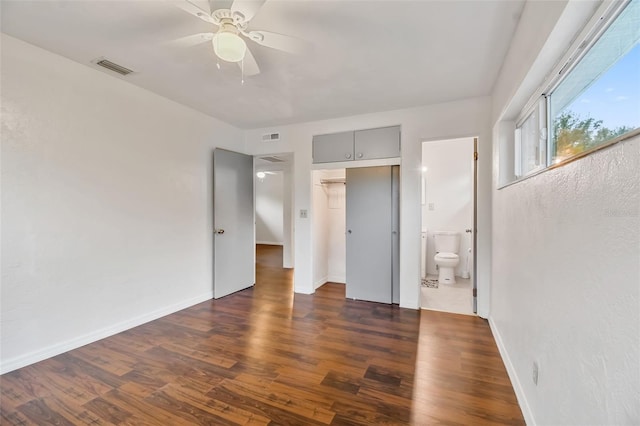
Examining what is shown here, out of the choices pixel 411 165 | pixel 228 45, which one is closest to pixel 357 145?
pixel 411 165

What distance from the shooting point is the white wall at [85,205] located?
2180 mm

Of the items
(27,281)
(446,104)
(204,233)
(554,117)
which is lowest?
(27,281)

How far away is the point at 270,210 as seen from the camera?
990 cm

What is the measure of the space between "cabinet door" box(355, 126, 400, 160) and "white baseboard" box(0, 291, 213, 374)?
3.05 metres

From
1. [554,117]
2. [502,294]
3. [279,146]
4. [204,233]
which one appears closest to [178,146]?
[204,233]

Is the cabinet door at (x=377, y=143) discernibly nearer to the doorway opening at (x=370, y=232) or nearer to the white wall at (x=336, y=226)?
the doorway opening at (x=370, y=232)

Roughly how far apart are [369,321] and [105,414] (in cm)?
238

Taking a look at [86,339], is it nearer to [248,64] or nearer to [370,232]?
[248,64]

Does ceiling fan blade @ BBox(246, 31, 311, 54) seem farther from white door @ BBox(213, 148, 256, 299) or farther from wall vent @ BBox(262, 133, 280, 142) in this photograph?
wall vent @ BBox(262, 133, 280, 142)

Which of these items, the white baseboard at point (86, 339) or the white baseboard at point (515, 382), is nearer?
the white baseboard at point (515, 382)

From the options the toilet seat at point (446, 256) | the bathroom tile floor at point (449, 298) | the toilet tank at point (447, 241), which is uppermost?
the toilet tank at point (447, 241)

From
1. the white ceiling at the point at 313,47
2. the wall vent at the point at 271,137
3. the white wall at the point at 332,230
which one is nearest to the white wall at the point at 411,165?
the wall vent at the point at 271,137

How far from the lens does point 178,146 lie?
11.4 ft

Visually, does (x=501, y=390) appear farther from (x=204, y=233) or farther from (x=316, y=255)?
(x=204, y=233)
